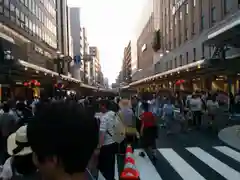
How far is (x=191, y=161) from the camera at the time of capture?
9.27 m

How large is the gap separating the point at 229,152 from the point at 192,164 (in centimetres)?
217

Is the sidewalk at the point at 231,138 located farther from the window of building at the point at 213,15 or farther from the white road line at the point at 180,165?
the window of building at the point at 213,15

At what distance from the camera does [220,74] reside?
31.0 metres

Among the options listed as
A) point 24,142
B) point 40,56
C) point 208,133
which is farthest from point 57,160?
point 40,56

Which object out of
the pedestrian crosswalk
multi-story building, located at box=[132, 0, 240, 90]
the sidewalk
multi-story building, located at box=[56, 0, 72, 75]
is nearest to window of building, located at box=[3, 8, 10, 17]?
multi-story building, located at box=[132, 0, 240, 90]

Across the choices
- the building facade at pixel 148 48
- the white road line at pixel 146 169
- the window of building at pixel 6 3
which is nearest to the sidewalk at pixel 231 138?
the white road line at pixel 146 169

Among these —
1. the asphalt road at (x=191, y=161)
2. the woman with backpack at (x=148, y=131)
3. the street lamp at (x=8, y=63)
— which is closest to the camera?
the asphalt road at (x=191, y=161)

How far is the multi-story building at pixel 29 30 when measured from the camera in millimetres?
31438

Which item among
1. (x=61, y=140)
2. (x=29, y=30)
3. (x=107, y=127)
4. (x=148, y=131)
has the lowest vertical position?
(x=148, y=131)

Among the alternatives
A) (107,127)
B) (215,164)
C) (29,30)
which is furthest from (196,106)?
(29,30)

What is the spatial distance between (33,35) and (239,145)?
37247 mm

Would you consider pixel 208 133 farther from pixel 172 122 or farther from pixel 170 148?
pixel 170 148

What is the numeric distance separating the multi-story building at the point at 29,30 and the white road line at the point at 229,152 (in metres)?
16.6

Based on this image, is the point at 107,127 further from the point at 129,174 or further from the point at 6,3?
the point at 6,3
